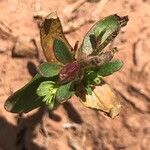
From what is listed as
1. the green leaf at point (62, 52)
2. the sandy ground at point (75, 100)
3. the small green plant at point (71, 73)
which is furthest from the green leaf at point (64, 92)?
the sandy ground at point (75, 100)

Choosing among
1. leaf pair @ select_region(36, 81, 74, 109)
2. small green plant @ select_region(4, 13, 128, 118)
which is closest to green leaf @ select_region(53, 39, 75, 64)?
small green plant @ select_region(4, 13, 128, 118)

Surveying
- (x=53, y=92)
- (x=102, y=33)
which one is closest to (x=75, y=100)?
(x=53, y=92)

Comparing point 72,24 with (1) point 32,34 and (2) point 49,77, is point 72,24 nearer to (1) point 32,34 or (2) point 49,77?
(1) point 32,34

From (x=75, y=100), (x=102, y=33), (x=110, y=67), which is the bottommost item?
(x=75, y=100)

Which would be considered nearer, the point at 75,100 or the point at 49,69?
the point at 49,69

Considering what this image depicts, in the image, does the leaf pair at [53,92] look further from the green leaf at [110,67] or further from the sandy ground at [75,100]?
the sandy ground at [75,100]

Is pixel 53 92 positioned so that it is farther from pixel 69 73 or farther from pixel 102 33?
pixel 102 33

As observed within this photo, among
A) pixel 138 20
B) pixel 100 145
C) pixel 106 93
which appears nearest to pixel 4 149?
pixel 100 145
